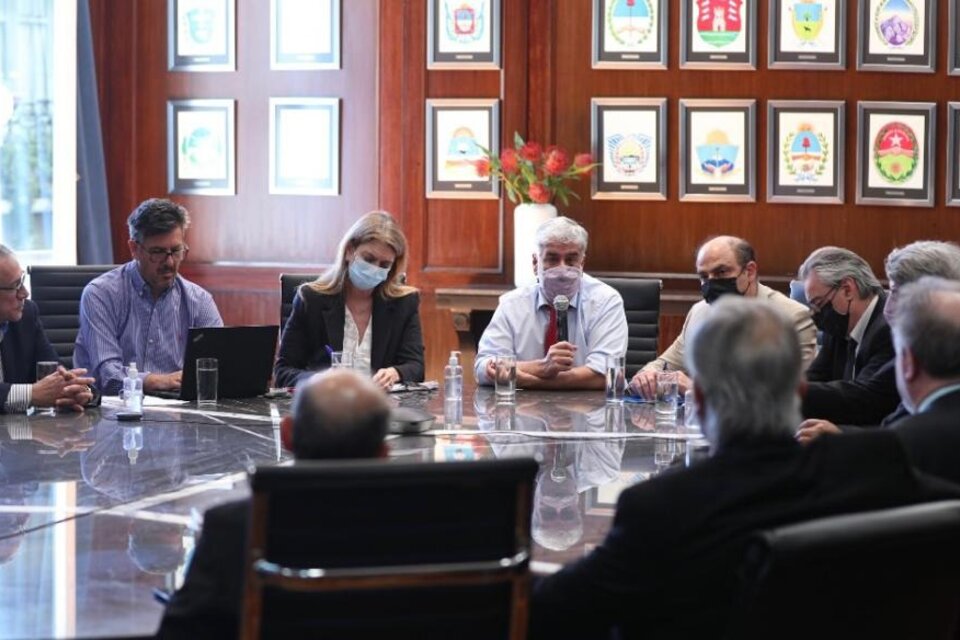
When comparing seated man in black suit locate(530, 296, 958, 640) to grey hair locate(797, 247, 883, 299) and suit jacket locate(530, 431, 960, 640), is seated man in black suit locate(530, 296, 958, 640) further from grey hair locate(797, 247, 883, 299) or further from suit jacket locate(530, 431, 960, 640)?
grey hair locate(797, 247, 883, 299)

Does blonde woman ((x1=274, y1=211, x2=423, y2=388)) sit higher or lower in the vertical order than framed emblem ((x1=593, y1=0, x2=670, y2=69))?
lower

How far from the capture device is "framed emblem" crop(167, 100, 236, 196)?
Answer: 8062 millimetres

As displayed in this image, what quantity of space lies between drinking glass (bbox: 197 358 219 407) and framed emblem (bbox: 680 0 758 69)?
3642 millimetres

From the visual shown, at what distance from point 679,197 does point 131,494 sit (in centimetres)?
468

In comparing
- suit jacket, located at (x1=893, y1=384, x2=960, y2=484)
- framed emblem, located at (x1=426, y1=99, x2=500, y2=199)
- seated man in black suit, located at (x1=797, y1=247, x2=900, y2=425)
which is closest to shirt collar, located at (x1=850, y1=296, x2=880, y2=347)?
seated man in black suit, located at (x1=797, y1=247, x2=900, y2=425)

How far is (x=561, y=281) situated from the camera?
554 centimetres

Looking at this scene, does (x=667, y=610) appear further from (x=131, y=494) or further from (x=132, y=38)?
(x=132, y=38)

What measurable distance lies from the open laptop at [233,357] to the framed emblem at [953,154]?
407 centimetres

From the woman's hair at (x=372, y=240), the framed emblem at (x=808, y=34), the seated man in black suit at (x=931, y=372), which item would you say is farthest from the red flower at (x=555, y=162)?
the seated man in black suit at (x=931, y=372)

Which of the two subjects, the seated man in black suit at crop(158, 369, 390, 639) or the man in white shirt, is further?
the man in white shirt

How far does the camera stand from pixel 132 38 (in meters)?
8.14

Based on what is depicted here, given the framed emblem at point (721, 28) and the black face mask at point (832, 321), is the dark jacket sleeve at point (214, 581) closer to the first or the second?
the black face mask at point (832, 321)

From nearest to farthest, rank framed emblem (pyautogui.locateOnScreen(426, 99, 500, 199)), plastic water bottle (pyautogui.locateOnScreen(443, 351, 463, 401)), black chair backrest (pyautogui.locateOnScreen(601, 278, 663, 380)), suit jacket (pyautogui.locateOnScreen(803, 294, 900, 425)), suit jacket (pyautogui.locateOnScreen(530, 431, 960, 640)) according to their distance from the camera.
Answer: suit jacket (pyautogui.locateOnScreen(530, 431, 960, 640))
suit jacket (pyautogui.locateOnScreen(803, 294, 900, 425))
plastic water bottle (pyautogui.locateOnScreen(443, 351, 463, 401))
black chair backrest (pyautogui.locateOnScreen(601, 278, 663, 380))
framed emblem (pyautogui.locateOnScreen(426, 99, 500, 199))

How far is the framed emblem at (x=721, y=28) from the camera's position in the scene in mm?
7488
